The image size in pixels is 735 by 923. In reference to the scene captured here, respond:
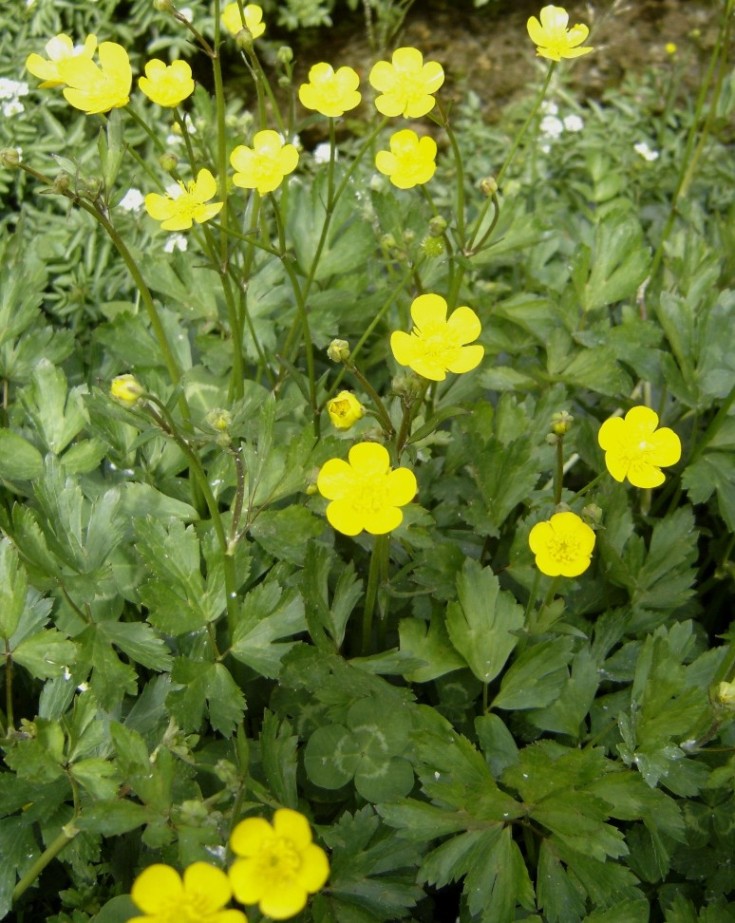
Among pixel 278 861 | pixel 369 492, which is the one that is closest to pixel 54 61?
pixel 369 492

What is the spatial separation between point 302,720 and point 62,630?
1.48 ft

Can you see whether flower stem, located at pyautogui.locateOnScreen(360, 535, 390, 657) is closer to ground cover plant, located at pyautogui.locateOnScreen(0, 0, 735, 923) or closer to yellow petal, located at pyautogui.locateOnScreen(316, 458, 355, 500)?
ground cover plant, located at pyautogui.locateOnScreen(0, 0, 735, 923)

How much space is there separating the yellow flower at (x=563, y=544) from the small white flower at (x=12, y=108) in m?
2.21

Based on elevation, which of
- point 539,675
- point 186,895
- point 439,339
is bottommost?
point 539,675

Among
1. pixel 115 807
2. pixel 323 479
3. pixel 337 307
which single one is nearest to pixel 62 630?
pixel 115 807

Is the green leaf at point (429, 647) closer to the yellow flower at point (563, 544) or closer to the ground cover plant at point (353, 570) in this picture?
the ground cover plant at point (353, 570)

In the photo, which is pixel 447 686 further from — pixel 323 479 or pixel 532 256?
pixel 532 256

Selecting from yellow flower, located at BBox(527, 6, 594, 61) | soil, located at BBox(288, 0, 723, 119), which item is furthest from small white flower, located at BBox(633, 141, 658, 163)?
yellow flower, located at BBox(527, 6, 594, 61)

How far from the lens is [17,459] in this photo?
5.30ft

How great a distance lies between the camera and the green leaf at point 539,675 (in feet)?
4.83

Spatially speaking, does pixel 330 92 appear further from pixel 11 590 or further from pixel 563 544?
pixel 11 590

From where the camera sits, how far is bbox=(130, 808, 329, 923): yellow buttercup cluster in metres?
0.91

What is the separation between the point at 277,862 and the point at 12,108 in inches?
96.9

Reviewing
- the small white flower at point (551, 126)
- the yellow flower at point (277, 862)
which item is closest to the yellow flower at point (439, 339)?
the yellow flower at point (277, 862)
